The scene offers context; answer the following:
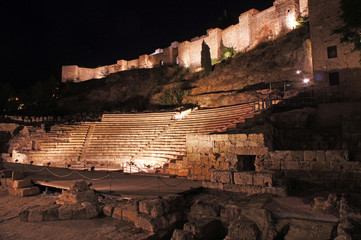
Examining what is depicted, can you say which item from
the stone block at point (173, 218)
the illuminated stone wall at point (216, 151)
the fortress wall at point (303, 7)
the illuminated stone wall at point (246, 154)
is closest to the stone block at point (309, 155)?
the illuminated stone wall at point (246, 154)

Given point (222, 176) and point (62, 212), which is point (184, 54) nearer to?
point (222, 176)

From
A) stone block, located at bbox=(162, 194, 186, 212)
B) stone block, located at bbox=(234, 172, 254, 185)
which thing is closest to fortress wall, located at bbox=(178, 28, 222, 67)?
stone block, located at bbox=(234, 172, 254, 185)

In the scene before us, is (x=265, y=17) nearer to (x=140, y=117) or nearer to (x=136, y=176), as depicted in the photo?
(x=140, y=117)

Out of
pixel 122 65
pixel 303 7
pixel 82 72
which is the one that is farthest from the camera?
pixel 82 72

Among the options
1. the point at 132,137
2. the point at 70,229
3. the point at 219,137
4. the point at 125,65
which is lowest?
the point at 70,229

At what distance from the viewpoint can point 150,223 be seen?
502 centimetres

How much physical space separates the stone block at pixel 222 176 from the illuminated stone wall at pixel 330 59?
9147 millimetres

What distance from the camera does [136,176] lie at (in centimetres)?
1057

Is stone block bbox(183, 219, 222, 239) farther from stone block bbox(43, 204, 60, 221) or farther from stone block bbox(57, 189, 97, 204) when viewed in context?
stone block bbox(43, 204, 60, 221)

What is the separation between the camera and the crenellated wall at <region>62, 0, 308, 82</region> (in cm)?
3054

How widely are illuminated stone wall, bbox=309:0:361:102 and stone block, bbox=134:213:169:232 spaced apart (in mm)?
11943

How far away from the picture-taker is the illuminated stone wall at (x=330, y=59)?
12.5m

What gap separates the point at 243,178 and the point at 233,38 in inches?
1358

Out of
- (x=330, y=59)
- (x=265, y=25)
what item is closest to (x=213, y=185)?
(x=330, y=59)
